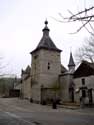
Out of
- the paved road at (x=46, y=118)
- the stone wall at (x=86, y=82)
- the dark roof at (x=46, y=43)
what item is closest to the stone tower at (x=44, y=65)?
the dark roof at (x=46, y=43)

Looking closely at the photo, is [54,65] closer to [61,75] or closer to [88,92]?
[61,75]

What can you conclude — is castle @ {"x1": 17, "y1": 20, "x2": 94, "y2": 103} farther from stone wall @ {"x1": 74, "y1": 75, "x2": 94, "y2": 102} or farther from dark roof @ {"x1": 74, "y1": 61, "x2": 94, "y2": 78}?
dark roof @ {"x1": 74, "y1": 61, "x2": 94, "y2": 78}

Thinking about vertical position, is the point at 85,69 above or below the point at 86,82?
above

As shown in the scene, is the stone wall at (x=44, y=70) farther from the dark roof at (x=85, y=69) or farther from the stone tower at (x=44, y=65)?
the dark roof at (x=85, y=69)

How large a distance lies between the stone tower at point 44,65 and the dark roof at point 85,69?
7.26m

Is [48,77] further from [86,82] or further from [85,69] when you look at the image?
[86,82]

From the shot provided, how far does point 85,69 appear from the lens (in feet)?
116

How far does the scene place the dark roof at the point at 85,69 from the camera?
34150 millimetres

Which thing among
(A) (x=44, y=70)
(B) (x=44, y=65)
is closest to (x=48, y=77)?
(A) (x=44, y=70)

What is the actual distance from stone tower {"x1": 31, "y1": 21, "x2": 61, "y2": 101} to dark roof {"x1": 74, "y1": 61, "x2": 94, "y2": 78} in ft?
23.8

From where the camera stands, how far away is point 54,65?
43.9m

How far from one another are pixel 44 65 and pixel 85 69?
9800mm

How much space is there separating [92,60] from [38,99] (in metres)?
13.4

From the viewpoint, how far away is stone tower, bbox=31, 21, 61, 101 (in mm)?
41750
